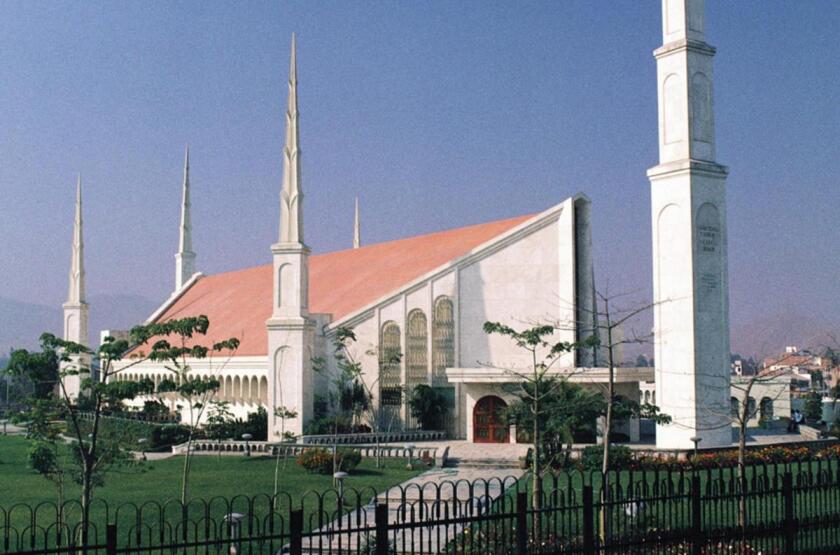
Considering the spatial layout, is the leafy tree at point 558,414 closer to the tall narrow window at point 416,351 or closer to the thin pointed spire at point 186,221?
the tall narrow window at point 416,351

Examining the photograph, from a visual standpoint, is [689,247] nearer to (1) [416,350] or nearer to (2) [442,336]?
(2) [442,336]

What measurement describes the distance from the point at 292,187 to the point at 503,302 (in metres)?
10.8

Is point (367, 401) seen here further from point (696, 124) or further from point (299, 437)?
point (696, 124)

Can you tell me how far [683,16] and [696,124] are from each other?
3.88 m

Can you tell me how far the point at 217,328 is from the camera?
5866cm

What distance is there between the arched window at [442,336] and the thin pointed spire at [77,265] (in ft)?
93.0

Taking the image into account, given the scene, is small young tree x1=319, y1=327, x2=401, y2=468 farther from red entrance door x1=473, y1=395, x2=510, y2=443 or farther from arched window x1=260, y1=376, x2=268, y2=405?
arched window x1=260, y1=376, x2=268, y2=405

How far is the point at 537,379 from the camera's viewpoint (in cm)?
2439

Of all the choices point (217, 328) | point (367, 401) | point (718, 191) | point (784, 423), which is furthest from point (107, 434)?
point (784, 423)

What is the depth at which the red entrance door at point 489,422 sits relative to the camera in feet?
134

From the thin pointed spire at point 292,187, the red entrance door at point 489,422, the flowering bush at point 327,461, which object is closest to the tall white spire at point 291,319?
the thin pointed spire at point 292,187

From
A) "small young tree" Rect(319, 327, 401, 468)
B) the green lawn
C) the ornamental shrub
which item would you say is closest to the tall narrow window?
"small young tree" Rect(319, 327, 401, 468)

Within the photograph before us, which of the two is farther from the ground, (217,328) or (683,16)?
(683,16)

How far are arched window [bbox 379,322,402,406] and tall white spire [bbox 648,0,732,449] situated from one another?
13314mm
